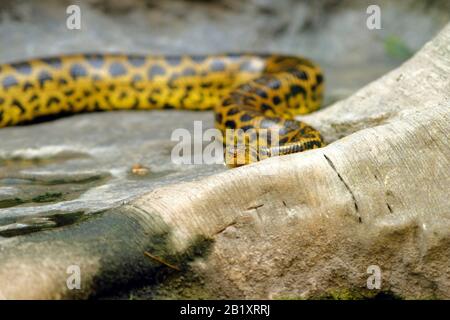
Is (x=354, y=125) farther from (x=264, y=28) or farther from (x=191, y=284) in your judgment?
(x=264, y=28)

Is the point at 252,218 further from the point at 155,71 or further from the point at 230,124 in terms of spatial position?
the point at 155,71

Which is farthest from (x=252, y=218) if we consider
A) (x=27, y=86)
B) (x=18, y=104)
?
(x=27, y=86)

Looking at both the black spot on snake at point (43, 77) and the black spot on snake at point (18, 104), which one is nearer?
the black spot on snake at point (18, 104)

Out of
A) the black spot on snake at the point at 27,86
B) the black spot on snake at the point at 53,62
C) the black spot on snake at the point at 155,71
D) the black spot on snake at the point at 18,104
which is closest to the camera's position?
the black spot on snake at the point at 18,104

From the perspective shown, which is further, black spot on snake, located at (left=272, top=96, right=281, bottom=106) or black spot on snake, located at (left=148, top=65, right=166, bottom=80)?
black spot on snake, located at (left=148, top=65, right=166, bottom=80)

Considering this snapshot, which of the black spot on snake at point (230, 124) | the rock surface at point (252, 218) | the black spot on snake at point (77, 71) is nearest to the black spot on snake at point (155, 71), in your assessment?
the black spot on snake at point (77, 71)

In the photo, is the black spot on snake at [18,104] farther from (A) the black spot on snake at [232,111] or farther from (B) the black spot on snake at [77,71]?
(A) the black spot on snake at [232,111]

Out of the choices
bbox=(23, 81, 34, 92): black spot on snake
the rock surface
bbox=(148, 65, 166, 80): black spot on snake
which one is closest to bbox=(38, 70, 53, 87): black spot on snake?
bbox=(23, 81, 34, 92): black spot on snake

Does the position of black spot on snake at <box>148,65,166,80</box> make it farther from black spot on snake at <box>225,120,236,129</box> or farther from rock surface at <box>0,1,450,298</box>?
rock surface at <box>0,1,450,298</box>
